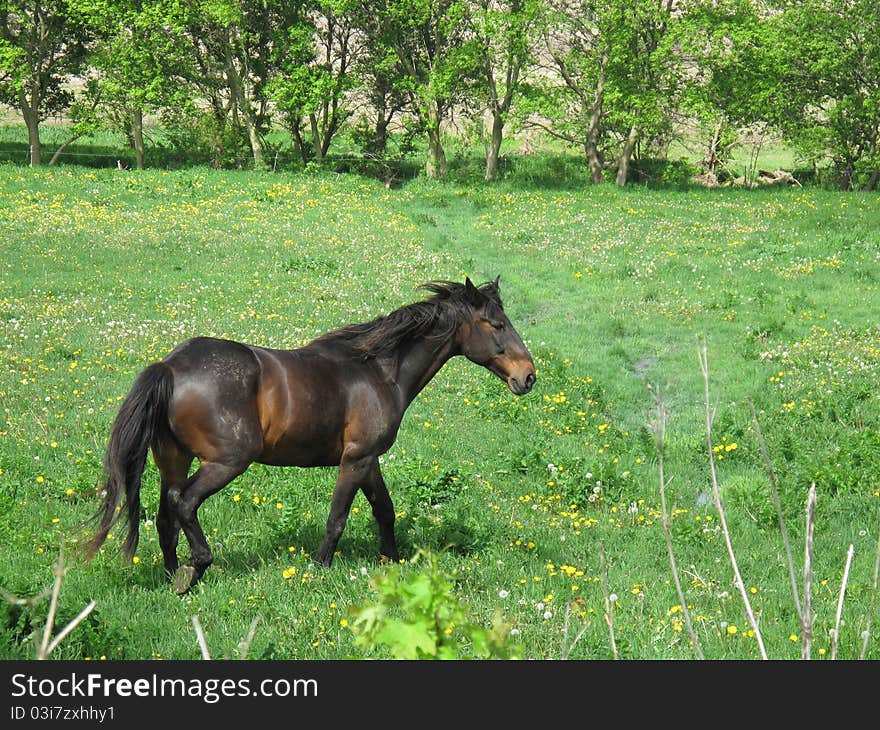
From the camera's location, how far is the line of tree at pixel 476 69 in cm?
3925

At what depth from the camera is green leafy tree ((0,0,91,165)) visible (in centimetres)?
3984

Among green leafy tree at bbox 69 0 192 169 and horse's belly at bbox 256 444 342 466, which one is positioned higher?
green leafy tree at bbox 69 0 192 169

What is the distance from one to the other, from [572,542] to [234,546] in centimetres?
318

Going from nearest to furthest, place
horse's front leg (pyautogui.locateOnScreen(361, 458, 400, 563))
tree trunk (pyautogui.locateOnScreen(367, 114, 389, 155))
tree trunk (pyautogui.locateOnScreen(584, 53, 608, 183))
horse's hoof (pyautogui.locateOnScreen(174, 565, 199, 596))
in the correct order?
horse's hoof (pyautogui.locateOnScreen(174, 565, 199, 596)) → horse's front leg (pyautogui.locateOnScreen(361, 458, 400, 563)) → tree trunk (pyautogui.locateOnScreen(584, 53, 608, 183)) → tree trunk (pyautogui.locateOnScreen(367, 114, 389, 155))

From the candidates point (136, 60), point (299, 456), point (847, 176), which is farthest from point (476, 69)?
point (299, 456)

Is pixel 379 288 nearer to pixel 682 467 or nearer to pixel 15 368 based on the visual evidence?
pixel 15 368

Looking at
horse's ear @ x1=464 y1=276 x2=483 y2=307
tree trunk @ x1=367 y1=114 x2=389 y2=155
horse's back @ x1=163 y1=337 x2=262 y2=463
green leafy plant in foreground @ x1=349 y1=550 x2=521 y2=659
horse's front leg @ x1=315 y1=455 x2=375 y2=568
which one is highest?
tree trunk @ x1=367 y1=114 x2=389 y2=155

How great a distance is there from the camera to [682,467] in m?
11.9

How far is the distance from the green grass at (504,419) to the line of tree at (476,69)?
10.4 m

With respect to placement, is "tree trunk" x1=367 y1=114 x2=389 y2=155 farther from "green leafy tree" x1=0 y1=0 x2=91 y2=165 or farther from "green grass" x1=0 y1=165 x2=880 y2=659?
"green grass" x1=0 y1=165 x2=880 y2=659

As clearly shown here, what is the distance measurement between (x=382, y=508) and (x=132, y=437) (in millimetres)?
2230

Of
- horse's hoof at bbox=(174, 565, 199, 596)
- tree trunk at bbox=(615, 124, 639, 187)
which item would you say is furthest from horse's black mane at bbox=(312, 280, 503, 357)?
tree trunk at bbox=(615, 124, 639, 187)

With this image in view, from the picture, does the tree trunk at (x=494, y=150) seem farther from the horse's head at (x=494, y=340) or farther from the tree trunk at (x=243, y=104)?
the horse's head at (x=494, y=340)

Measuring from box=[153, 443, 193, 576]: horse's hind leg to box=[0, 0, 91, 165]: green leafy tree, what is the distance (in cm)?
3759
